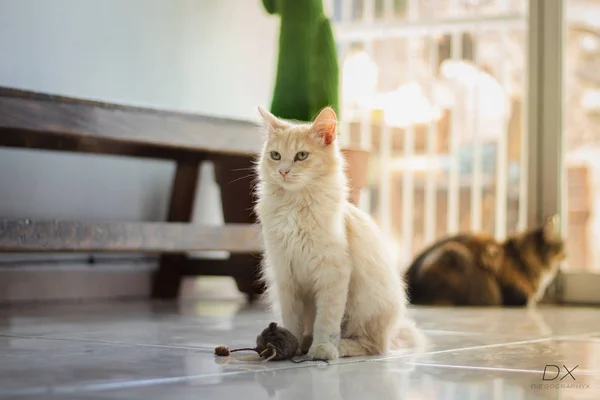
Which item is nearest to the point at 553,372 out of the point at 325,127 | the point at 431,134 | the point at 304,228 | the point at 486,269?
the point at 304,228

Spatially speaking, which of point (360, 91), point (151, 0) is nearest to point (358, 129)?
point (360, 91)

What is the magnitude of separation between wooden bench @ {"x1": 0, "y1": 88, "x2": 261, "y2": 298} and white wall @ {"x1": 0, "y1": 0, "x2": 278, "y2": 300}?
172 mm

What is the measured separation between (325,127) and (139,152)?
1.99 meters

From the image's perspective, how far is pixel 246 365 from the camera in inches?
64.9

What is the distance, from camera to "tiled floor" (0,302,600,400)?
1350 mm

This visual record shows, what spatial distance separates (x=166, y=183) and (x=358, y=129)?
4.80ft

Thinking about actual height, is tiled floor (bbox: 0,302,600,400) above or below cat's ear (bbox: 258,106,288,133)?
below

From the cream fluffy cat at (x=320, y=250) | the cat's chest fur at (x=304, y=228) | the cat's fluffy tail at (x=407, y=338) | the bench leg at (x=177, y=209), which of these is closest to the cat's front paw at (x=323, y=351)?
the cream fluffy cat at (x=320, y=250)

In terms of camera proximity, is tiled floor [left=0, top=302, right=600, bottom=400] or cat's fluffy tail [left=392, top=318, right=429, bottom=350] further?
cat's fluffy tail [left=392, top=318, right=429, bottom=350]

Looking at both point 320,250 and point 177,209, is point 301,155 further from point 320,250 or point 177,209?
point 177,209

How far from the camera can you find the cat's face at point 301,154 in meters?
1.83

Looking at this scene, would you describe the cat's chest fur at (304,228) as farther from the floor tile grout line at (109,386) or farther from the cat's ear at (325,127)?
the floor tile grout line at (109,386)

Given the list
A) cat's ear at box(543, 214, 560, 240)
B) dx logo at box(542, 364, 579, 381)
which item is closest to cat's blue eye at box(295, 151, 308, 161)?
dx logo at box(542, 364, 579, 381)

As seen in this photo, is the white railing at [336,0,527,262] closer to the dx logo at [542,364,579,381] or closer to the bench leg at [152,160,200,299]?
the bench leg at [152,160,200,299]
